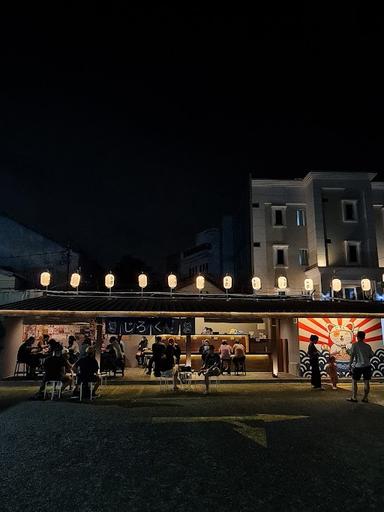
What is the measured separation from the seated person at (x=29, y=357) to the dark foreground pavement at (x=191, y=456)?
533cm

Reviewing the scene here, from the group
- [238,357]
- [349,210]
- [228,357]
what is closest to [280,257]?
[349,210]

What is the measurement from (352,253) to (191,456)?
26247 millimetres

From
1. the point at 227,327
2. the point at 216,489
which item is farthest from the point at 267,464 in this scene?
the point at 227,327

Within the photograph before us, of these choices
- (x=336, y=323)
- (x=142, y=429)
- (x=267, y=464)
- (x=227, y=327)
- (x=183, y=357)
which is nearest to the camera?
(x=267, y=464)

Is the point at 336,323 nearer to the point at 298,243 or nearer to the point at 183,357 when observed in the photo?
the point at 183,357

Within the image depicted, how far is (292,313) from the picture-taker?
16.5 m

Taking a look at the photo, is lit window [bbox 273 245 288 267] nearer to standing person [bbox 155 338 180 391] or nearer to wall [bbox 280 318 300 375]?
wall [bbox 280 318 300 375]

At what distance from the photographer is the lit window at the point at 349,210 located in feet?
97.5

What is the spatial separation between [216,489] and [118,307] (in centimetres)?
1222

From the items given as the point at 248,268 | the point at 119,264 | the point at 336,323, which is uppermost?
the point at 119,264

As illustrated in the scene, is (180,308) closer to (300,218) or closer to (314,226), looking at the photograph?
(314,226)

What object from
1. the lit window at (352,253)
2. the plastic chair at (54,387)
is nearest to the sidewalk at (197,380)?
the plastic chair at (54,387)

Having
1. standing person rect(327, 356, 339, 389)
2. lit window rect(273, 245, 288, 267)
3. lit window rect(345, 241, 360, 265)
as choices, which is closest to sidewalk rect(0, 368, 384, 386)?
standing person rect(327, 356, 339, 389)

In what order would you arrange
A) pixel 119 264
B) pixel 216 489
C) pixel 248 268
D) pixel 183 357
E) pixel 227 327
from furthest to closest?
pixel 119 264 → pixel 248 268 → pixel 227 327 → pixel 183 357 → pixel 216 489
